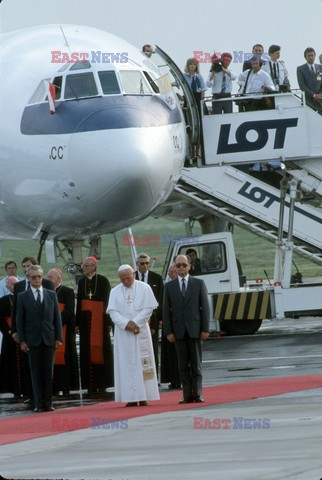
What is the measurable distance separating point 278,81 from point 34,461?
741 inches

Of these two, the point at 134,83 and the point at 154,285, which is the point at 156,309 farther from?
the point at 134,83

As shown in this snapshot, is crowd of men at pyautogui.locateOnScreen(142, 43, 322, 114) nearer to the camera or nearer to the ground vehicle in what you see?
the camera

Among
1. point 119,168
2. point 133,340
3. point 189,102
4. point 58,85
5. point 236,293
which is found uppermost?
point 189,102

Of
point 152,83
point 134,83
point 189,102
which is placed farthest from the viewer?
point 189,102

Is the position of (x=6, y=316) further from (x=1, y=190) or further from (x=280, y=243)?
(x=280, y=243)

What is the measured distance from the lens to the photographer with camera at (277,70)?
30484 millimetres

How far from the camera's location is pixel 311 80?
31.0 meters

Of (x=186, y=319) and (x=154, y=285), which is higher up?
(x=154, y=285)

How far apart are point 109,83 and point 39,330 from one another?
22.3ft

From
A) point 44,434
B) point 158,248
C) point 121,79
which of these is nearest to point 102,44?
point 121,79

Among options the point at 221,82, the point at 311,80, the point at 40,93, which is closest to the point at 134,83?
the point at 40,93

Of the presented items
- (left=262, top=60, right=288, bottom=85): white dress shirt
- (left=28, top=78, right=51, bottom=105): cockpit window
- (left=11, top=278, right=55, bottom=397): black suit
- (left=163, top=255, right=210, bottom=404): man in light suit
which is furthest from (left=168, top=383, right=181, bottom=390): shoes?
(left=262, top=60, right=288, bottom=85): white dress shirt

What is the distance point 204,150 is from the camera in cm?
2966

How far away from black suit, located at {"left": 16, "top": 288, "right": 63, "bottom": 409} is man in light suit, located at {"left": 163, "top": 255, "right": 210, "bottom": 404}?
5.20 ft
